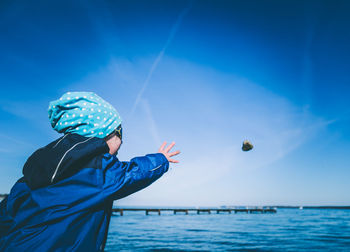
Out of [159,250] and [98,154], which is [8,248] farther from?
[159,250]

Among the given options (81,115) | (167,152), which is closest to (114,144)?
(81,115)

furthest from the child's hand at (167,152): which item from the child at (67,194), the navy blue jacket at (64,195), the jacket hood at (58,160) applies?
the jacket hood at (58,160)

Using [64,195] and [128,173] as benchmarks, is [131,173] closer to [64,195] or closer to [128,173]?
[128,173]

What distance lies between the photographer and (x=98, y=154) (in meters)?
1.02

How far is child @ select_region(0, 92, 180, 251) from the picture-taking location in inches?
35.1

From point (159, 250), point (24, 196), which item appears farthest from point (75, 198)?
point (159, 250)

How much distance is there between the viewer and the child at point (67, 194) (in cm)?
89

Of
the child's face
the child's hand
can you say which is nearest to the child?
the child's face

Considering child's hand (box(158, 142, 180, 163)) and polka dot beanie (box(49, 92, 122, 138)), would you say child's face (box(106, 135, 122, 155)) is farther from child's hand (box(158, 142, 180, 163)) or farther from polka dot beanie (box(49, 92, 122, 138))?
child's hand (box(158, 142, 180, 163))

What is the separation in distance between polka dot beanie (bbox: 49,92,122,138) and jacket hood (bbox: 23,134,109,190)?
0.19 meters

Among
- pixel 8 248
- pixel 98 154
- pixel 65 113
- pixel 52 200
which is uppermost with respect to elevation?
pixel 65 113

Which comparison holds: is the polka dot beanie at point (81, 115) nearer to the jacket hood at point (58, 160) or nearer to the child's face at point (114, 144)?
the child's face at point (114, 144)

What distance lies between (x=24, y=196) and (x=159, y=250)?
1239 centimetres

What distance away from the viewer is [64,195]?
900mm
